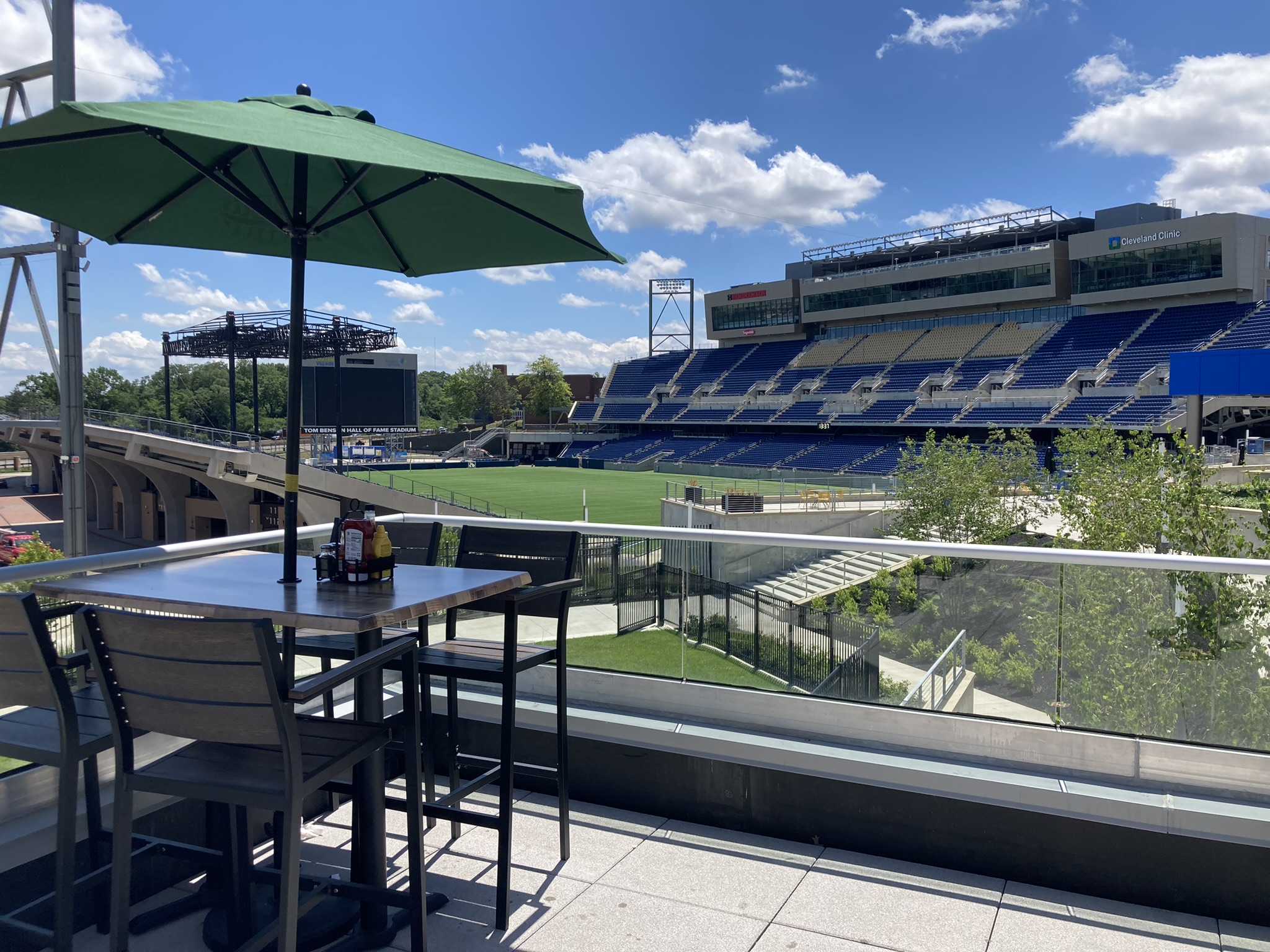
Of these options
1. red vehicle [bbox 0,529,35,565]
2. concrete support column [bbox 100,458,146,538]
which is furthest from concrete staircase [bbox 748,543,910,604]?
concrete support column [bbox 100,458,146,538]

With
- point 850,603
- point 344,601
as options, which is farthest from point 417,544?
point 850,603

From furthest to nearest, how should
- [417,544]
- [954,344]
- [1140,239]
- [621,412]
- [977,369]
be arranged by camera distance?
1. [621,412]
2. [954,344]
3. [977,369]
4. [1140,239]
5. [417,544]

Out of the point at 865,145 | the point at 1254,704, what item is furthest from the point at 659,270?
the point at 1254,704

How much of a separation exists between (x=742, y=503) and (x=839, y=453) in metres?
26.5

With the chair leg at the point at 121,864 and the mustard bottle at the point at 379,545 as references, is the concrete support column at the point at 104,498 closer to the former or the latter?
the mustard bottle at the point at 379,545

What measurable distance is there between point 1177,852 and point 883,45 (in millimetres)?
50900

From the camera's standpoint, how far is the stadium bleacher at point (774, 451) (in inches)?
2169

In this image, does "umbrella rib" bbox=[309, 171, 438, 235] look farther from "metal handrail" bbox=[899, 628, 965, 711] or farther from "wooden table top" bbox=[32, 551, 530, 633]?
"metal handrail" bbox=[899, 628, 965, 711]

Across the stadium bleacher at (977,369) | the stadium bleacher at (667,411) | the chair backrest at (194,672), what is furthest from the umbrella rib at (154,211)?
the stadium bleacher at (667,411)

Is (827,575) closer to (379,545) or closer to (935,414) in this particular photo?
(379,545)

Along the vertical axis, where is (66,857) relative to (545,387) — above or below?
below

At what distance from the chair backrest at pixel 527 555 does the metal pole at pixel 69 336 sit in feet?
19.5

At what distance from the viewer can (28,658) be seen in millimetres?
2230

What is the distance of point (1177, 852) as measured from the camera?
113 inches
